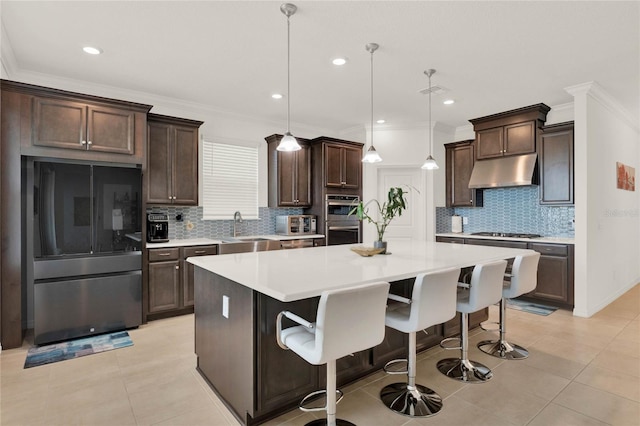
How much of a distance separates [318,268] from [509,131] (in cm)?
438

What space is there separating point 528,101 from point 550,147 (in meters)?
0.71

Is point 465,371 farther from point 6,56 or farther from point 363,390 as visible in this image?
point 6,56

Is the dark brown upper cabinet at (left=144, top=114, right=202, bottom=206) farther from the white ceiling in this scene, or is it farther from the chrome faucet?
the chrome faucet

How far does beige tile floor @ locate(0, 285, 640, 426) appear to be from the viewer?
2117 mm

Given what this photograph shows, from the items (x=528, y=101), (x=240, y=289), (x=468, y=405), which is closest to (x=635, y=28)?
(x=528, y=101)

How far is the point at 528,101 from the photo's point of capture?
4719mm

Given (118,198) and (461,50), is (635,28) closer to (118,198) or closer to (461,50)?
(461,50)

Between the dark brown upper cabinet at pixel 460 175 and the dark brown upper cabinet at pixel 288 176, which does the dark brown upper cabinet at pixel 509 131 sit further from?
the dark brown upper cabinet at pixel 288 176

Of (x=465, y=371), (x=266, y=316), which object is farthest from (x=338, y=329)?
(x=465, y=371)

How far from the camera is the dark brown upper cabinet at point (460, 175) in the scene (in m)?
5.92

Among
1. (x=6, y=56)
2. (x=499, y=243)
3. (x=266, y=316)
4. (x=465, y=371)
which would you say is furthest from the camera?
(x=499, y=243)

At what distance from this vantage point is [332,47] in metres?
3.15

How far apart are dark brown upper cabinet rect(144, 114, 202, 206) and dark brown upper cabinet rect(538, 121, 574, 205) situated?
4831 mm

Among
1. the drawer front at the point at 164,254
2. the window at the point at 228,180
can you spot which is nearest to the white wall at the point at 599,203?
the window at the point at 228,180
